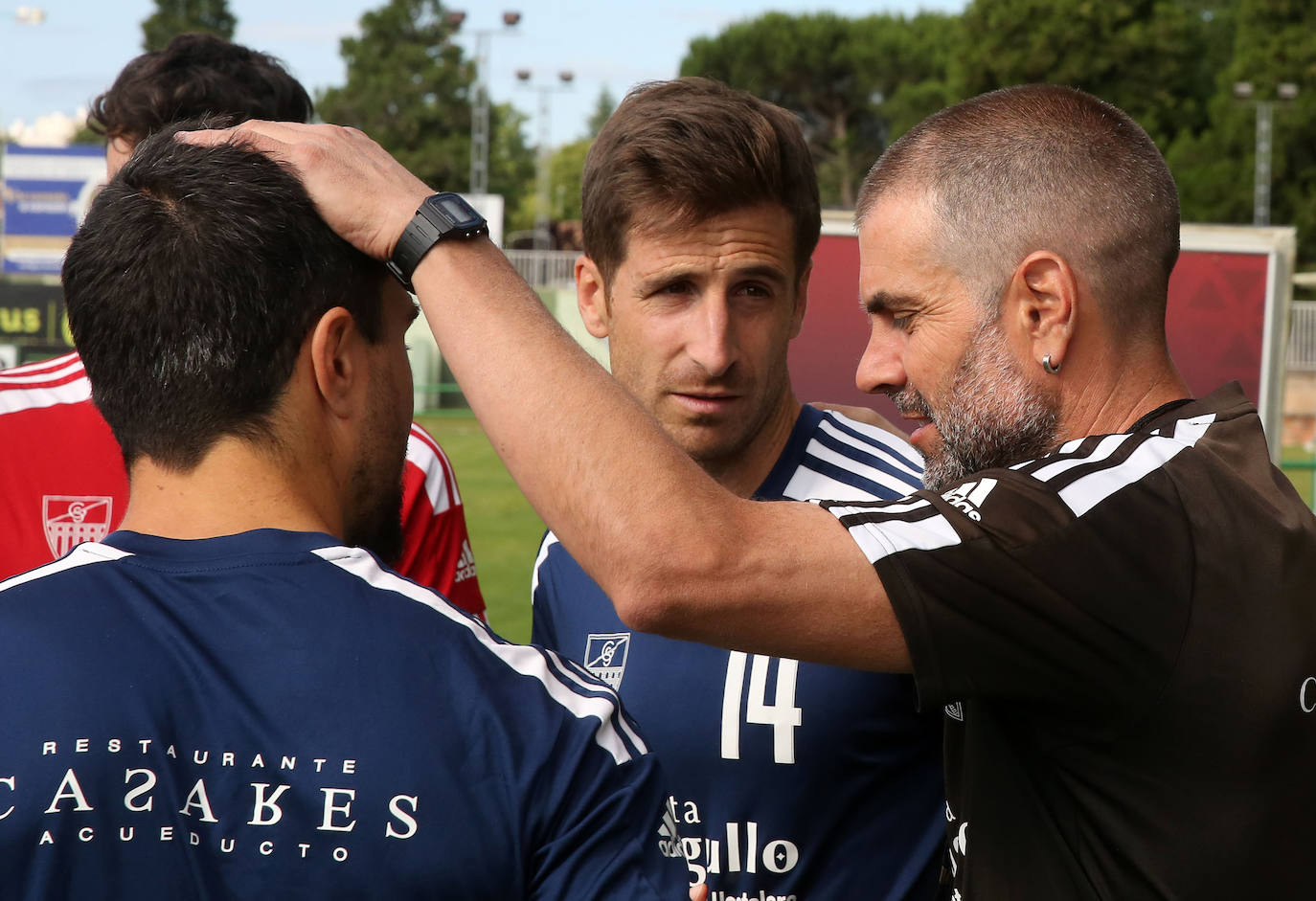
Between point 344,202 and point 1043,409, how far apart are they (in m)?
1.18

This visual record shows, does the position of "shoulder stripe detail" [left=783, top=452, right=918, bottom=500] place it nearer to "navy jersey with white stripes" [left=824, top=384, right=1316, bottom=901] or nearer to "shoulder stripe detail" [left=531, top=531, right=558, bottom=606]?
"shoulder stripe detail" [left=531, top=531, right=558, bottom=606]

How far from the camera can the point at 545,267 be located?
42.8m

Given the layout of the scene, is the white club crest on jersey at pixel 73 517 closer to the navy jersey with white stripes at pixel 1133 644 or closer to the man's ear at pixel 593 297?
the man's ear at pixel 593 297

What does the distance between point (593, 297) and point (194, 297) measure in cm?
170

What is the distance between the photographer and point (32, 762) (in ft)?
5.26

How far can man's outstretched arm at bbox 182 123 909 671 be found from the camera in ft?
5.81

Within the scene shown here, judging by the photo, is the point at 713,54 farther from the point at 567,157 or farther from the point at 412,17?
the point at 567,157

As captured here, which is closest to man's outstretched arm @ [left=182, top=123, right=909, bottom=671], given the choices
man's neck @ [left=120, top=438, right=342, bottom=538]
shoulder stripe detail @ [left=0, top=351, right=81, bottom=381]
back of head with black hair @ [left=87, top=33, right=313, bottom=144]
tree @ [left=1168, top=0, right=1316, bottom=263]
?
man's neck @ [left=120, top=438, right=342, bottom=538]

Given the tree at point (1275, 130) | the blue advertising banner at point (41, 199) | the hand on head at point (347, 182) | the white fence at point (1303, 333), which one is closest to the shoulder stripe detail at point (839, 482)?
the hand on head at point (347, 182)

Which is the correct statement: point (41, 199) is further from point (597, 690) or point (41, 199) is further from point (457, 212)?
point (597, 690)

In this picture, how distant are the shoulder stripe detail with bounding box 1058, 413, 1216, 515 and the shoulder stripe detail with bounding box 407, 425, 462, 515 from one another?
200 cm

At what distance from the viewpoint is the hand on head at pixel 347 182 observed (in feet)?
6.25

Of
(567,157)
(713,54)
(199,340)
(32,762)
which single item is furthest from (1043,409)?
(567,157)

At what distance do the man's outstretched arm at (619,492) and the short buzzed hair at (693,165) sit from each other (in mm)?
1224
